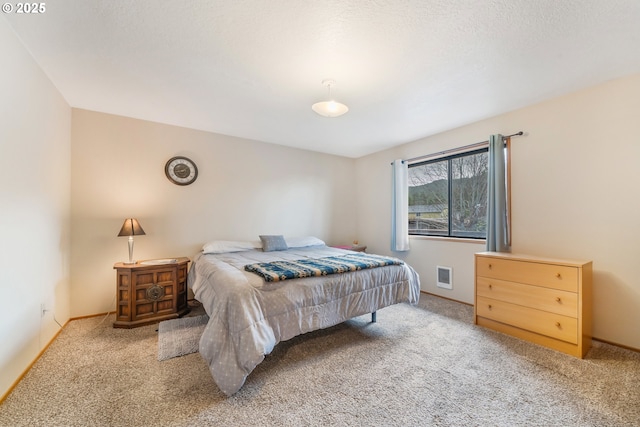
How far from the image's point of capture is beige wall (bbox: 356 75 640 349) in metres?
Result: 2.27

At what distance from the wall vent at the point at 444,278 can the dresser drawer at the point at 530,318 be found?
0.84m

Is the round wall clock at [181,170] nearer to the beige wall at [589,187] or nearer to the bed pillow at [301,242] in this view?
the bed pillow at [301,242]

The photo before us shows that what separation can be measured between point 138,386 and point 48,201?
74.6 inches

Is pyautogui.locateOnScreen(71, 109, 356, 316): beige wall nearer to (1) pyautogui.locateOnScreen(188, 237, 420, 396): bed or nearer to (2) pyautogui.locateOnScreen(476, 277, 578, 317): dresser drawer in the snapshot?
(1) pyautogui.locateOnScreen(188, 237, 420, 396): bed

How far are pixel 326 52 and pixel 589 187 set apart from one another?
277cm

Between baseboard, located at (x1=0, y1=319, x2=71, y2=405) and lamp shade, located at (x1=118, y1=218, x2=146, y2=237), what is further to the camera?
lamp shade, located at (x1=118, y1=218, x2=146, y2=237)

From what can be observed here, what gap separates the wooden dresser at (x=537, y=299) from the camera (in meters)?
2.18

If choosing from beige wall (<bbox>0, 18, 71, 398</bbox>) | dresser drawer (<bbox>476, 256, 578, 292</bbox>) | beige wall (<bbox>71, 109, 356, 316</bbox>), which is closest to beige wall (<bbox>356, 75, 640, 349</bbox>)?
dresser drawer (<bbox>476, 256, 578, 292</bbox>)

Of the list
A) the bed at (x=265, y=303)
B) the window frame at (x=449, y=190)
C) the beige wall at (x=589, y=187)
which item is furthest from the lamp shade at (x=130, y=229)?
the beige wall at (x=589, y=187)

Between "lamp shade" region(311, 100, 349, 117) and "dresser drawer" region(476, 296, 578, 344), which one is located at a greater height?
"lamp shade" region(311, 100, 349, 117)

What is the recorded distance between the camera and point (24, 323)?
1.92 m

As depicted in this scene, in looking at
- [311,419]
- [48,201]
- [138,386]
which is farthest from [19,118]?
[311,419]

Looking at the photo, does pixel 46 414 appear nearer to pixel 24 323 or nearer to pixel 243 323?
pixel 24 323

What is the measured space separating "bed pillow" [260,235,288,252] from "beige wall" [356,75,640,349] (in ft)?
8.70
